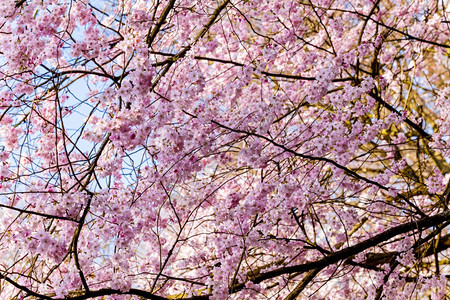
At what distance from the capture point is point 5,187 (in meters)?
4.19

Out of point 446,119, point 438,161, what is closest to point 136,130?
point 446,119

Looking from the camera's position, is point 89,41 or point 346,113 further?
point 346,113

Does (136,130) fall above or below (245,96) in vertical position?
below

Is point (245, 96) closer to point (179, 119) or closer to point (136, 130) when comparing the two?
point (179, 119)

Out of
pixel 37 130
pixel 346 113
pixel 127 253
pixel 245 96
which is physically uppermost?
pixel 245 96

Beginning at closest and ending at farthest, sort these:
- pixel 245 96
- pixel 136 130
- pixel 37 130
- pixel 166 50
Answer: pixel 136 130 → pixel 37 130 → pixel 166 50 → pixel 245 96

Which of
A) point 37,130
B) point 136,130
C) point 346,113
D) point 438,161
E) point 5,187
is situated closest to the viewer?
point 136,130

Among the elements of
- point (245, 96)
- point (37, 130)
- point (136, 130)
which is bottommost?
point (136, 130)

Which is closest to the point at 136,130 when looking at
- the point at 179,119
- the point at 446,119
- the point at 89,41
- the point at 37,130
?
the point at 89,41

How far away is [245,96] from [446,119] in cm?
215

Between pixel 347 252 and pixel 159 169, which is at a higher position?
pixel 159 169

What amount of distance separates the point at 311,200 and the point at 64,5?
2.50 meters

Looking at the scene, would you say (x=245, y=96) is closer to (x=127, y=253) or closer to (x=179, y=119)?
(x=179, y=119)

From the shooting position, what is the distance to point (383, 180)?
15.6 feet
